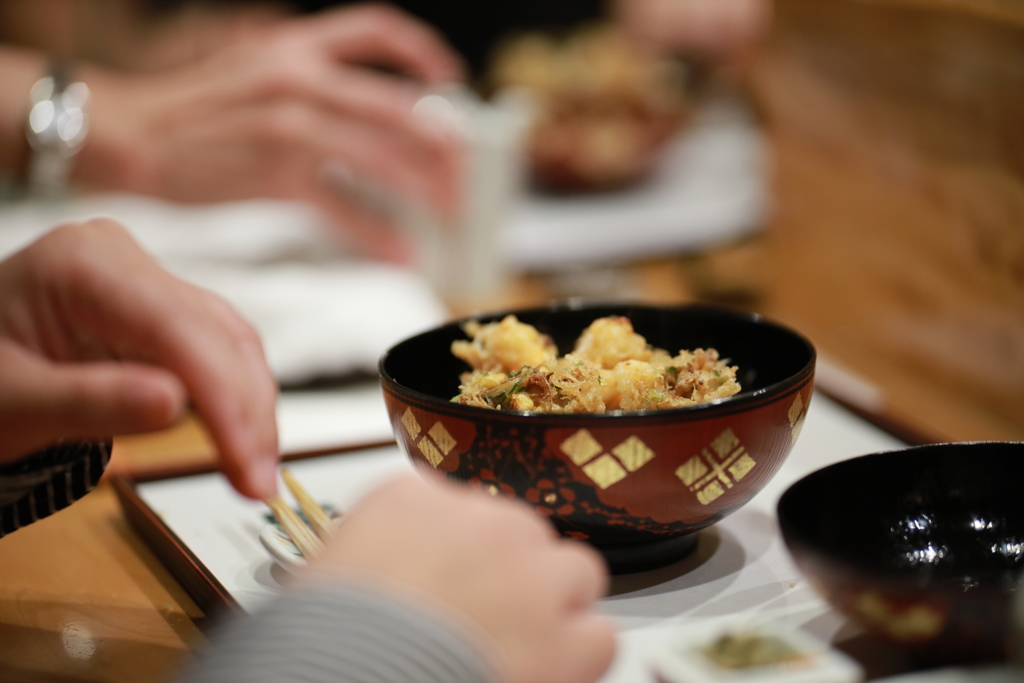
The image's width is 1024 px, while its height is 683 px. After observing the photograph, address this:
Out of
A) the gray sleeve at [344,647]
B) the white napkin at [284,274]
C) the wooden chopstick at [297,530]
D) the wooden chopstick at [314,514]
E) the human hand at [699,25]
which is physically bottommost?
the white napkin at [284,274]

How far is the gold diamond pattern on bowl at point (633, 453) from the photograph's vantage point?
476mm

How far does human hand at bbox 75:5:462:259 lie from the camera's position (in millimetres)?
Result: 1290

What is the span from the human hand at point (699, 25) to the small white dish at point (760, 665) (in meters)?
2.16

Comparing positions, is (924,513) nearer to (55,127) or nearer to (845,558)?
(845,558)

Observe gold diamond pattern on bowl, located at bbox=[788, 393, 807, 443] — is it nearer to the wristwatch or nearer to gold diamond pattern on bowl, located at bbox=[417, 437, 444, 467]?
gold diamond pattern on bowl, located at bbox=[417, 437, 444, 467]

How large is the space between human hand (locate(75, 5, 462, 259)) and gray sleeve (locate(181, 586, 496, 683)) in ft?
3.21

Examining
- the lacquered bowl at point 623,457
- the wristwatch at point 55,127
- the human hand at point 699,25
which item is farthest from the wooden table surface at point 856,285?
the human hand at point 699,25

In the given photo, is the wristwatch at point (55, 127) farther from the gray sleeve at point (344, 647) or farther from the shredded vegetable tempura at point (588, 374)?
the gray sleeve at point (344, 647)

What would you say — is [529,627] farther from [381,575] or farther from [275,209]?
[275,209]

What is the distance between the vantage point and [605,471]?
0.48 meters

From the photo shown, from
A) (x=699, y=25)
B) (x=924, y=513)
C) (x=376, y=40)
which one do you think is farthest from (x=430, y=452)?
(x=699, y=25)

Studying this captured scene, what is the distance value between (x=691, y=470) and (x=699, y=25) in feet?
7.08

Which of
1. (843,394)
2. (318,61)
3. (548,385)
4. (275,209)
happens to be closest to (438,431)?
(548,385)

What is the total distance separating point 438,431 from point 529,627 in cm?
17
